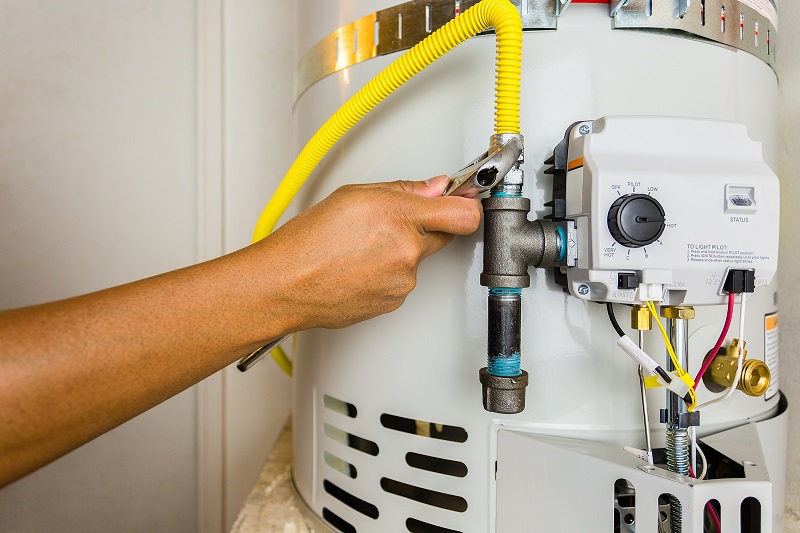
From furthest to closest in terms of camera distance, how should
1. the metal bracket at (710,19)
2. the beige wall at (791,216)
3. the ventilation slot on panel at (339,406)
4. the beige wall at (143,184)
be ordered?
the beige wall at (143,184) → the beige wall at (791,216) → the ventilation slot on panel at (339,406) → the metal bracket at (710,19)

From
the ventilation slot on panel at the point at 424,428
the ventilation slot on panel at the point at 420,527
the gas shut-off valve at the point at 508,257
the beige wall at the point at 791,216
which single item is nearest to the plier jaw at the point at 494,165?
the gas shut-off valve at the point at 508,257

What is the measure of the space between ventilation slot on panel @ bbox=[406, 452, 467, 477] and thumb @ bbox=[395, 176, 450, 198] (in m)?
0.28

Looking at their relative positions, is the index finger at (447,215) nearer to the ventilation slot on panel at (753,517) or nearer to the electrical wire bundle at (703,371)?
the electrical wire bundle at (703,371)

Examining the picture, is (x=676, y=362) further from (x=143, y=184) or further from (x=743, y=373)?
(x=143, y=184)

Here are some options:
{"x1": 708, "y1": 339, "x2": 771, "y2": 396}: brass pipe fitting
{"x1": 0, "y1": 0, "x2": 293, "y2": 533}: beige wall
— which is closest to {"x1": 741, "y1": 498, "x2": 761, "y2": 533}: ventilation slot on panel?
{"x1": 708, "y1": 339, "x2": 771, "y2": 396}: brass pipe fitting

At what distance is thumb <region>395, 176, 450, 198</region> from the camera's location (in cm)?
49

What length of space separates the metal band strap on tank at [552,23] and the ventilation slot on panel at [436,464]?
0.45 metres

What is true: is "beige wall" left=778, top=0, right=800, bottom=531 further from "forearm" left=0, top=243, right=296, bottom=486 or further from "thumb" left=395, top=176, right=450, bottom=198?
"forearm" left=0, top=243, right=296, bottom=486

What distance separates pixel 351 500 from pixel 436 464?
141 mm

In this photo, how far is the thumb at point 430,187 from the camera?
493 mm

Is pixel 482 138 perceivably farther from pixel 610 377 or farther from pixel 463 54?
pixel 610 377

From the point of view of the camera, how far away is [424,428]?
0.55 m

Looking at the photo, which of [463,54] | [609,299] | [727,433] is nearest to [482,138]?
[463,54]

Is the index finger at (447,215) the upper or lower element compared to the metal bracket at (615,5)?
lower
